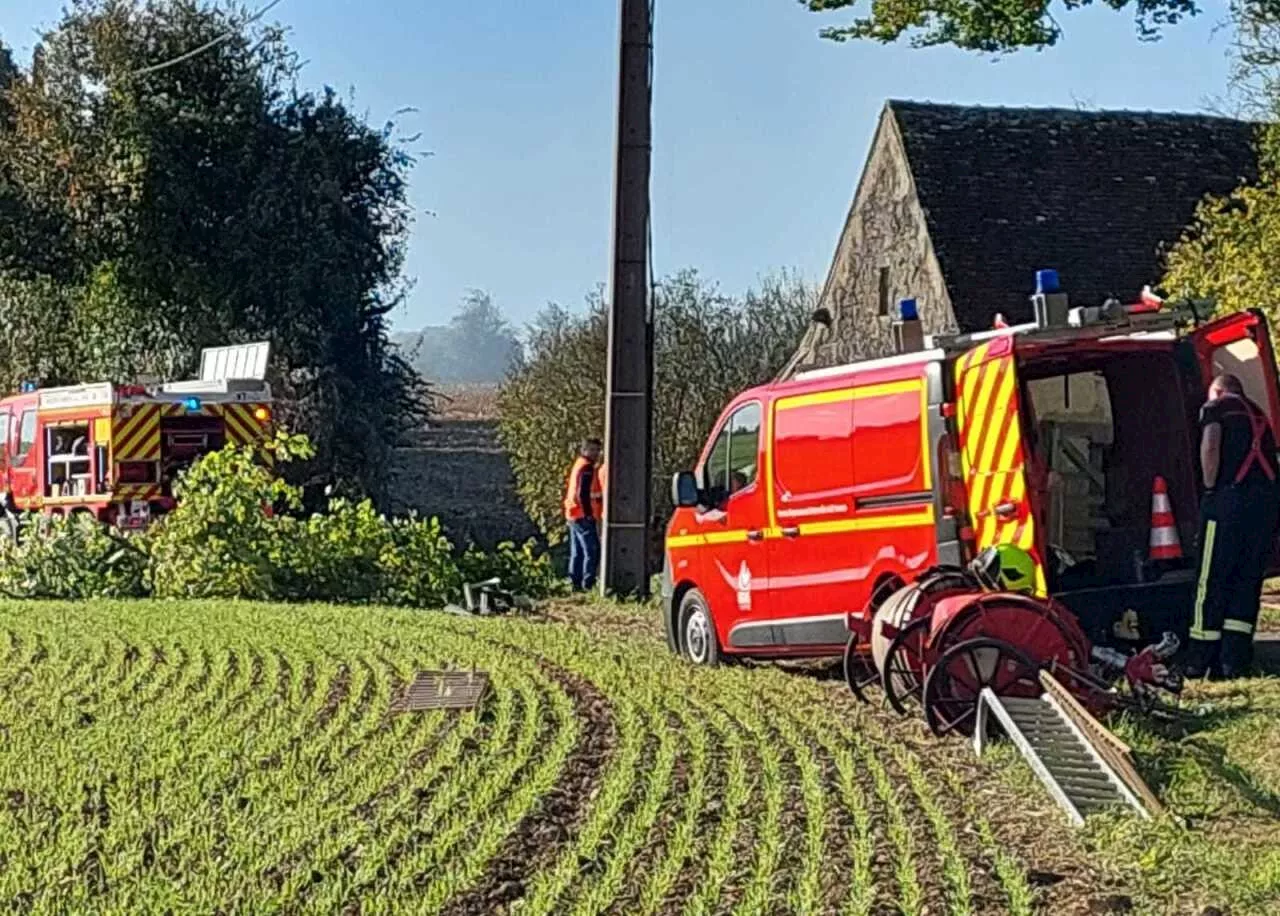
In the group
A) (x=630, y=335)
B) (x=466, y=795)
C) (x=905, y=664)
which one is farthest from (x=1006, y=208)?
(x=466, y=795)

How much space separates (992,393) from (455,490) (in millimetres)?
31455

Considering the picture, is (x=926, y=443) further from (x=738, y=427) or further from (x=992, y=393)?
(x=738, y=427)

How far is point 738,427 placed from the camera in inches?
538

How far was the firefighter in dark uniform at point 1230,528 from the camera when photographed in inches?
468

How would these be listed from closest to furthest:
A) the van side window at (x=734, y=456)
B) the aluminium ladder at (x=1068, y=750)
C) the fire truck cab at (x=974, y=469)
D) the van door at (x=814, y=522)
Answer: the aluminium ladder at (x=1068, y=750) → the fire truck cab at (x=974, y=469) → the van door at (x=814, y=522) → the van side window at (x=734, y=456)

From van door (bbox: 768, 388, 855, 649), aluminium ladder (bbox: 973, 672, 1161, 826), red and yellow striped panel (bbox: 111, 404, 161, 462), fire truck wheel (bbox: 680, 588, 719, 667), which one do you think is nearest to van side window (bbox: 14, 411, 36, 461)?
red and yellow striped panel (bbox: 111, 404, 161, 462)

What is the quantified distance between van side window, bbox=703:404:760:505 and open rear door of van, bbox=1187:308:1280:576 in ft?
9.29

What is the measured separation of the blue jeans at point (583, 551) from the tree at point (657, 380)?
30.2 feet

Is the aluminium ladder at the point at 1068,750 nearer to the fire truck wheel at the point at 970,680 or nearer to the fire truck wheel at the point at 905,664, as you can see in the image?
the fire truck wheel at the point at 970,680

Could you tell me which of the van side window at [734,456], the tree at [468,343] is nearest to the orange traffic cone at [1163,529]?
the van side window at [734,456]

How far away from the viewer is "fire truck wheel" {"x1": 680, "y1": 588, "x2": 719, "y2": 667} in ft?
45.5

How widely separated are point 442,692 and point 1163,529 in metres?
4.54

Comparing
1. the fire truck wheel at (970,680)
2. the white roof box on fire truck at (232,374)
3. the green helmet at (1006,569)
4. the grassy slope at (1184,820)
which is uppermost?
the white roof box on fire truck at (232,374)

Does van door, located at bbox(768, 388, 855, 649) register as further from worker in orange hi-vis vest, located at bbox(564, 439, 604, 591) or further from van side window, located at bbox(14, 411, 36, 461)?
van side window, located at bbox(14, 411, 36, 461)
